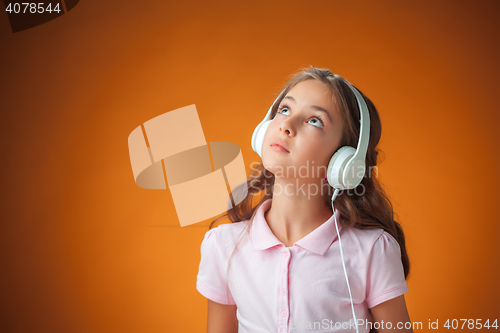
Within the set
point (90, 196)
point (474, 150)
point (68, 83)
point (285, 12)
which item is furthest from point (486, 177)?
point (68, 83)

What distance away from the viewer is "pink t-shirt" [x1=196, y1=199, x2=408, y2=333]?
1.17m

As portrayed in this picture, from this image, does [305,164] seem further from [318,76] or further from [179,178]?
[179,178]

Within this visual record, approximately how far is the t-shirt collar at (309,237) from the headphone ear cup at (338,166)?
17cm

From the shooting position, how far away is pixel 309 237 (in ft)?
4.00

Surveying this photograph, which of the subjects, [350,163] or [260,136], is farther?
[260,136]

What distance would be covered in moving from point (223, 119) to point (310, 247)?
3.34 feet

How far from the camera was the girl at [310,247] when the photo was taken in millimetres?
1163

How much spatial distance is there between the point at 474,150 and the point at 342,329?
4.26 ft
